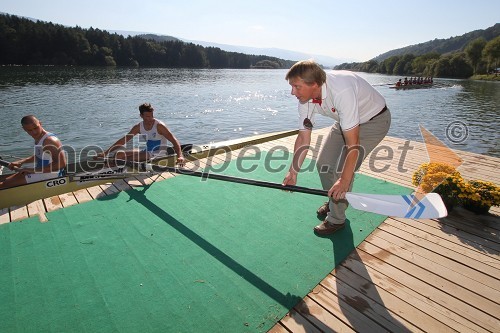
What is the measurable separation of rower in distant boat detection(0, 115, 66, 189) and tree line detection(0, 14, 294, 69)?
94.9 metres

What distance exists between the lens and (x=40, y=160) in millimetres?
5707

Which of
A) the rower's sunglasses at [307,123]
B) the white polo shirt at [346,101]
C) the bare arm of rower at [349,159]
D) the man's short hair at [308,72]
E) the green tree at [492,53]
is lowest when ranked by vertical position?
the bare arm of rower at [349,159]

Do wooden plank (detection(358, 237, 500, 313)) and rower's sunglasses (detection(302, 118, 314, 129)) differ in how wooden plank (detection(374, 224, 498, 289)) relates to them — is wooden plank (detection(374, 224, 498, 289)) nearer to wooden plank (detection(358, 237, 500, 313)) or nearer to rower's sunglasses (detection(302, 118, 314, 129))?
wooden plank (detection(358, 237, 500, 313))

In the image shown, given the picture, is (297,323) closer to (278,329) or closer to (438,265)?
(278,329)

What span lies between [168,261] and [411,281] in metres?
3.14

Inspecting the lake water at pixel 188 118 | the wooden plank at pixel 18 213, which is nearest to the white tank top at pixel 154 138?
the wooden plank at pixel 18 213

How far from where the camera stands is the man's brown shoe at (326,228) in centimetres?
427

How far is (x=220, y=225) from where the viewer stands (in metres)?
4.54

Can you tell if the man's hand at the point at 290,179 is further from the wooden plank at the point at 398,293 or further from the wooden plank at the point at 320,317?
the wooden plank at the point at 320,317

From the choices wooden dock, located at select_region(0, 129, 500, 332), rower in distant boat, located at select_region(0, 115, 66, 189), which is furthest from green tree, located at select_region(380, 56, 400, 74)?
rower in distant boat, located at select_region(0, 115, 66, 189)

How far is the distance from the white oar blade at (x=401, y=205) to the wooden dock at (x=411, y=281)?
77 centimetres

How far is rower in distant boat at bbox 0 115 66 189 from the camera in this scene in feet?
17.3

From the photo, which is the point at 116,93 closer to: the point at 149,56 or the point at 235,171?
the point at 235,171

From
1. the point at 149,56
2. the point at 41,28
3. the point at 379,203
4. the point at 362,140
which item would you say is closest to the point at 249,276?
the point at 379,203
